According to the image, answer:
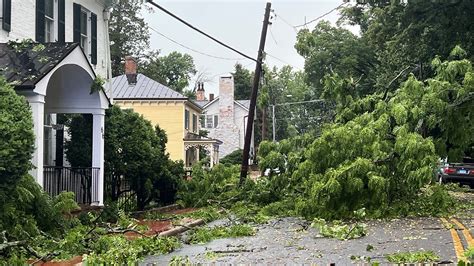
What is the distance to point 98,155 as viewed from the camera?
637 inches

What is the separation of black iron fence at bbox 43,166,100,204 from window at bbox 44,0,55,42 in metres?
3.78

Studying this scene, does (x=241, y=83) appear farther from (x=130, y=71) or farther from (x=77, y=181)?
(x=77, y=181)

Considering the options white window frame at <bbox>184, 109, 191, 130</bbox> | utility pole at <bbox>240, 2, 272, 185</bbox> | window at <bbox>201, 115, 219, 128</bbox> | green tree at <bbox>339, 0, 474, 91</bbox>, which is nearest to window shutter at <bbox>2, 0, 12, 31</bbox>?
utility pole at <bbox>240, 2, 272, 185</bbox>

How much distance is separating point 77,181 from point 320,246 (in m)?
7.84

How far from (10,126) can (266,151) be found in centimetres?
1080

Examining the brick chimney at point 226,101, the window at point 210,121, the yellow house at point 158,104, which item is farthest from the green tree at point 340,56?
the window at point 210,121

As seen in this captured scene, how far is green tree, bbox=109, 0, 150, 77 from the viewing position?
5666cm

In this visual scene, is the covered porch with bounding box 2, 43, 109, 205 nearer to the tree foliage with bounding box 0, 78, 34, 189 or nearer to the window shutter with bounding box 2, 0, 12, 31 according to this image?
the window shutter with bounding box 2, 0, 12, 31

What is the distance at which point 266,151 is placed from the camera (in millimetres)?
20000

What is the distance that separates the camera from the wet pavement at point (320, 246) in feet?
31.6

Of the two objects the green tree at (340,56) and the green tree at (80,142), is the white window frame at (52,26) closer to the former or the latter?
the green tree at (80,142)

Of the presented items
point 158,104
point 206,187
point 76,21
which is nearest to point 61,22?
point 76,21

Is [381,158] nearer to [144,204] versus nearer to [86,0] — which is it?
[144,204]

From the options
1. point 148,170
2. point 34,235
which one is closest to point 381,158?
point 148,170
